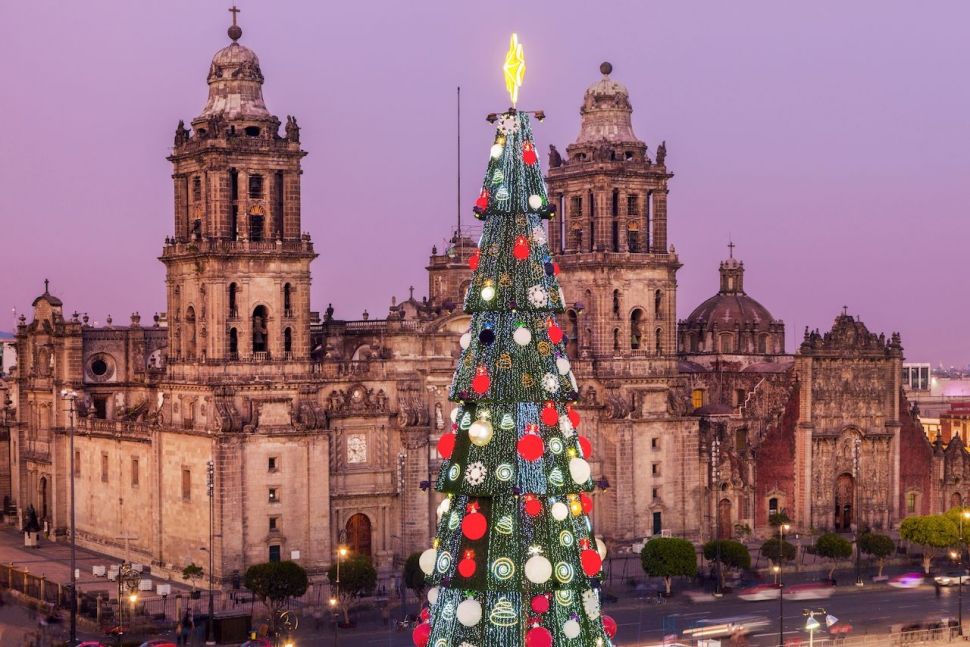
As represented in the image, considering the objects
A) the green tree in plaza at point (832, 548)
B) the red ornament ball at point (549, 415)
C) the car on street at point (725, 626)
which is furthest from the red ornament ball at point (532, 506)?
the green tree in plaza at point (832, 548)

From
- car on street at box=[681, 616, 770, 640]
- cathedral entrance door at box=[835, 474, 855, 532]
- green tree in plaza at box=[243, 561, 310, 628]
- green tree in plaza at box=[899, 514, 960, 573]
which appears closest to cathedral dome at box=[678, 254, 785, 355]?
cathedral entrance door at box=[835, 474, 855, 532]

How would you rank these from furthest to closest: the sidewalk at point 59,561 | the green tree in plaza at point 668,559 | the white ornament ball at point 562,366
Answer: the green tree in plaza at point 668,559 → the sidewalk at point 59,561 → the white ornament ball at point 562,366

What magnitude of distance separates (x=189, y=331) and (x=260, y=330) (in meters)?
3.38

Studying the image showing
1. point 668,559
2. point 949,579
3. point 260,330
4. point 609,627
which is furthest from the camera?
point 949,579

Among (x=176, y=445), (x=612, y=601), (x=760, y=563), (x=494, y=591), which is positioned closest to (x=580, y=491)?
(x=494, y=591)

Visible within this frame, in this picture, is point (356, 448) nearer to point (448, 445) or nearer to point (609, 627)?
point (609, 627)

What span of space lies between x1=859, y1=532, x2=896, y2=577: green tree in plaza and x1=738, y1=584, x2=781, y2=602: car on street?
7431 mm

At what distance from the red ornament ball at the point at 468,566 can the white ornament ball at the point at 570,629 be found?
2172mm

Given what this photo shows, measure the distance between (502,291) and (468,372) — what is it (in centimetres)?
184

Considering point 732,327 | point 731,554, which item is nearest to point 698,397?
point 732,327

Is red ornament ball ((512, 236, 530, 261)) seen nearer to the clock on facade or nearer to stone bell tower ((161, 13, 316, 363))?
stone bell tower ((161, 13, 316, 363))

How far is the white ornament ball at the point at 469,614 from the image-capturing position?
34750 mm

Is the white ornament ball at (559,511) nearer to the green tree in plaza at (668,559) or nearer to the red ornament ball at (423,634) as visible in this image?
the red ornament ball at (423,634)

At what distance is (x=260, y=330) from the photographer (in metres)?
79.1
